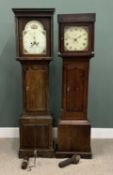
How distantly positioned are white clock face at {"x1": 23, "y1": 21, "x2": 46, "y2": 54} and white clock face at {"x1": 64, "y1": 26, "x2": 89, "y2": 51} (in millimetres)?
201

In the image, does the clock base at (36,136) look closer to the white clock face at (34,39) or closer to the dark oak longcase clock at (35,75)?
the dark oak longcase clock at (35,75)

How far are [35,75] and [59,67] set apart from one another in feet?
1.67

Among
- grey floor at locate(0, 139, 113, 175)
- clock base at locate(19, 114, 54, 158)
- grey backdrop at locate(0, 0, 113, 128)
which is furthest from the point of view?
grey backdrop at locate(0, 0, 113, 128)

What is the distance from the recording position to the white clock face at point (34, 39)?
229 cm

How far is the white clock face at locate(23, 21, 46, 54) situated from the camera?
2.29m

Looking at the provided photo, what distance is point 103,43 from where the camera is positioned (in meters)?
2.76

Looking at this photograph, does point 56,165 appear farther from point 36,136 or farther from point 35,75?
point 35,75

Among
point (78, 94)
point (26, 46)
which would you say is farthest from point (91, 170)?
point (26, 46)

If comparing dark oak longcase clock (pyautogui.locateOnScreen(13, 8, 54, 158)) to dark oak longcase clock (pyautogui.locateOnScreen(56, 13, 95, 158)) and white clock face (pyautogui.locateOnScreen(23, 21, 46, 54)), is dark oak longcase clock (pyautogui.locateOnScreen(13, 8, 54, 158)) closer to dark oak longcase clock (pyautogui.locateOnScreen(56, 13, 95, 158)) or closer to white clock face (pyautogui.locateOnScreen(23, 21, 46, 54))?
white clock face (pyautogui.locateOnScreen(23, 21, 46, 54))

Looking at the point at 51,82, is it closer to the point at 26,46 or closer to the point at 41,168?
the point at 26,46

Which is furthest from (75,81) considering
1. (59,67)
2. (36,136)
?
Result: (36,136)

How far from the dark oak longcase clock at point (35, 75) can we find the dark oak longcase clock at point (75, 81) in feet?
0.39

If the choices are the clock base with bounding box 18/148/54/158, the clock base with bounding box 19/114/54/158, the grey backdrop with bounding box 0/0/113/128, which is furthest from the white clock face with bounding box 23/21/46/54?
the clock base with bounding box 18/148/54/158

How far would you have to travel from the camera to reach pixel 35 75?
2.38 meters
